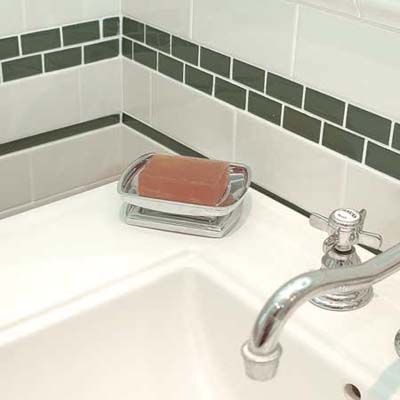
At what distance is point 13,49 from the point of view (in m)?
1.04

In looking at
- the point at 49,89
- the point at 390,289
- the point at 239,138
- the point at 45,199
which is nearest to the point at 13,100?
the point at 49,89

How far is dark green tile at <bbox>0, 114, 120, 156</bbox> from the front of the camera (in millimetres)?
1096

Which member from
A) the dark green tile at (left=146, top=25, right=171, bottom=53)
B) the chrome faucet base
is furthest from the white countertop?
the dark green tile at (left=146, top=25, right=171, bottom=53)

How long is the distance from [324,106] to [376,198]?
117mm

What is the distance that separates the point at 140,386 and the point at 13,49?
0.46 metres

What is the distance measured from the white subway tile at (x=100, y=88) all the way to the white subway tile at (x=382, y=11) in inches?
17.9

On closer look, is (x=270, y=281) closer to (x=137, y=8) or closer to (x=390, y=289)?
(x=390, y=289)

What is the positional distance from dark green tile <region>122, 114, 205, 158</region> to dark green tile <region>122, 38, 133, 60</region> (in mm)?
93

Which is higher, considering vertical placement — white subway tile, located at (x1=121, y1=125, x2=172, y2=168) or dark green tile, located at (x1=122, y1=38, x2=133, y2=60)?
dark green tile, located at (x1=122, y1=38, x2=133, y2=60)

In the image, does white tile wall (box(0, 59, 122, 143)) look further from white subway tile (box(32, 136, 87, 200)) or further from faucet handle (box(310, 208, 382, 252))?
faucet handle (box(310, 208, 382, 252))

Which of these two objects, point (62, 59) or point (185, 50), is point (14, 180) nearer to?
point (62, 59)

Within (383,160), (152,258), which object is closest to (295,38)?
(383,160)

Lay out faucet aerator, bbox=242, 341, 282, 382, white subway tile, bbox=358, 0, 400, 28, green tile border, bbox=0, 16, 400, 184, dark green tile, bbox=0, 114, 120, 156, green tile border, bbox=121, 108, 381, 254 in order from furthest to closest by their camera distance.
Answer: dark green tile, bbox=0, 114, 120, 156 < green tile border, bbox=121, 108, 381, 254 < green tile border, bbox=0, 16, 400, 184 < white subway tile, bbox=358, 0, 400, 28 < faucet aerator, bbox=242, 341, 282, 382

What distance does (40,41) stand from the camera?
1.06m
